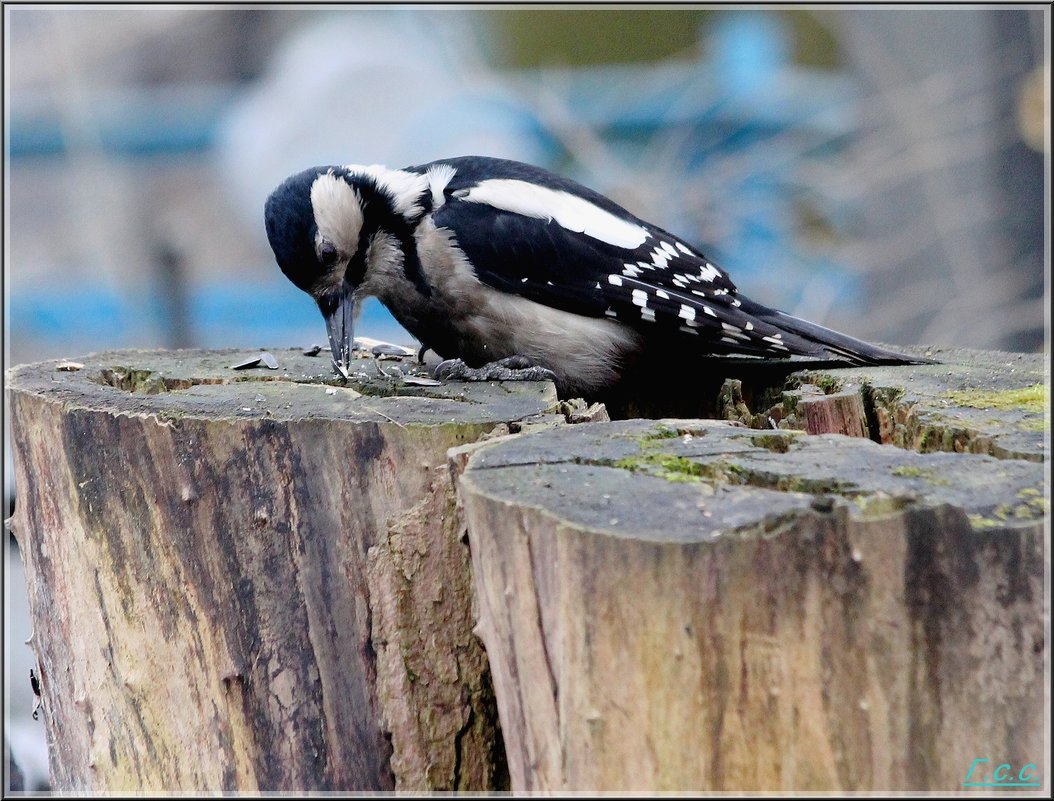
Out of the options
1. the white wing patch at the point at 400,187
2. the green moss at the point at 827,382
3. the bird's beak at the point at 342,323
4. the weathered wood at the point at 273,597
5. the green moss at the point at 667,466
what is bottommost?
the weathered wood at the point at 273,597

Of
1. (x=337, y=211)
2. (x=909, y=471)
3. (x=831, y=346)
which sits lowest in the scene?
(x=909, y=471)

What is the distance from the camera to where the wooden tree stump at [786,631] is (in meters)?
1.72

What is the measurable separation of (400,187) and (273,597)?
1683 millimetres

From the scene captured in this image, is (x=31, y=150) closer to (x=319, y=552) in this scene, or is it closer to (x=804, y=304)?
(x=804, y=304)

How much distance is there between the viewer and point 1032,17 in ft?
20.9

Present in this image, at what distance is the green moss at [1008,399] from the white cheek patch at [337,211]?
1.78 meters

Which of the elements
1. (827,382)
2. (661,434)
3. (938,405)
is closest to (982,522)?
(661,434)

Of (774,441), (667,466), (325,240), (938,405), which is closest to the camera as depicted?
(667,466)

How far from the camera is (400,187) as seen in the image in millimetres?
3643

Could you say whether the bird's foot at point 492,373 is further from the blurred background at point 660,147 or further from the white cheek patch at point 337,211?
the blurred background at point 660,147

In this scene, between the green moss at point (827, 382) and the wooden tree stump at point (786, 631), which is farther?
the green moss at point (827, 382)

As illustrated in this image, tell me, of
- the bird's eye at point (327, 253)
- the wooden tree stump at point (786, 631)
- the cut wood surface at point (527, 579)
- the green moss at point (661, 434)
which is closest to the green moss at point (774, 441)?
the cut wood surface at point (527, 579)

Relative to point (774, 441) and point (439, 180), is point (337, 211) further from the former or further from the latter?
point (774, 441)

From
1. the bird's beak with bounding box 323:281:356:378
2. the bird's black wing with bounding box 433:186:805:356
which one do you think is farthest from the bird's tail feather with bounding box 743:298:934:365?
the bird's beak with bounding box 323:281:356:378
